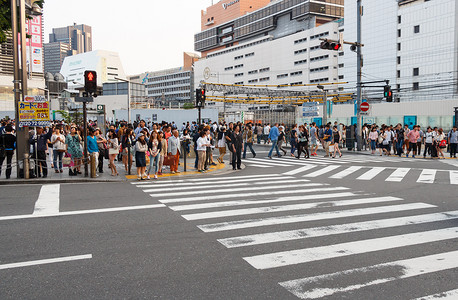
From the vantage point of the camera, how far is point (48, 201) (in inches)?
358

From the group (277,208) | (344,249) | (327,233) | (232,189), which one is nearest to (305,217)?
(277,208)

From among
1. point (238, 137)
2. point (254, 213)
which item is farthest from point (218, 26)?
point (254, 213)

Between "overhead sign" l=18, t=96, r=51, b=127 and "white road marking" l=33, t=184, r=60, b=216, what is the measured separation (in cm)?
257

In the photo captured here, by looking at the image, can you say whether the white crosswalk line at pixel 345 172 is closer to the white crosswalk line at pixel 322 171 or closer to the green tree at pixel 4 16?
the white crosswalk line at pixel 322 171

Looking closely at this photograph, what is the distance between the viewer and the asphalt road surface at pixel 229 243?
4.20 metres

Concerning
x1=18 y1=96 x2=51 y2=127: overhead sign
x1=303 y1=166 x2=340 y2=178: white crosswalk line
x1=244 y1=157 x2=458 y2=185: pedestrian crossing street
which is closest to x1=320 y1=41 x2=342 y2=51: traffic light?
x1=244 y1=157 x2=458 y2=185: pedestrian crossing street

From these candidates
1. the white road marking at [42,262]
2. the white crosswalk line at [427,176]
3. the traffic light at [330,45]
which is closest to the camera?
the white road marking at [42,262]

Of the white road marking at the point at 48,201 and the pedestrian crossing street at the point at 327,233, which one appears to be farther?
the white road marking at the point at 48,201

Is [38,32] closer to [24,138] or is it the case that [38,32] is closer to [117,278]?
[24,138]

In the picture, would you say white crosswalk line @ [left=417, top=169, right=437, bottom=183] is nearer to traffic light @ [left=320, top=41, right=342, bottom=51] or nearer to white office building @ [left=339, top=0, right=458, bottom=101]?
traffic light @ [left=320, top=41, right=342, bottom=51]

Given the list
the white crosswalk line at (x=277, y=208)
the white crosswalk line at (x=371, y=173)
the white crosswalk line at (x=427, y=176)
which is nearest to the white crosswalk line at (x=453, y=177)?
the white crosswalk line at (x=427, y=176)

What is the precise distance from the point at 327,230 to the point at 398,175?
336 inches

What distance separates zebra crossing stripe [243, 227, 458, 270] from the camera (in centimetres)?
500

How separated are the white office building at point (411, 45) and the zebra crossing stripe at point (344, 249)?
51.7 metres
